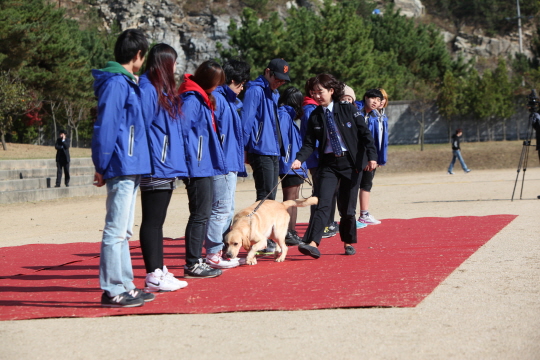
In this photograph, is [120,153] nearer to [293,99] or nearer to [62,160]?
[293,99]

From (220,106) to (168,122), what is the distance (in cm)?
118

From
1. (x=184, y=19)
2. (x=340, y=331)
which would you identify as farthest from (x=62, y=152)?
(x=184, y=19)

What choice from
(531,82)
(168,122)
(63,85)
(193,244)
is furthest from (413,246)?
(531,82)

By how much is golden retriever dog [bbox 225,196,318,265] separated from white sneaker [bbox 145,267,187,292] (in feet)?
3.73

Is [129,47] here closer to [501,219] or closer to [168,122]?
[168,122]

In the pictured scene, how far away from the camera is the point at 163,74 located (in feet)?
17.6

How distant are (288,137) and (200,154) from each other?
2387 millimetres

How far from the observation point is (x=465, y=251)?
23.7 feet

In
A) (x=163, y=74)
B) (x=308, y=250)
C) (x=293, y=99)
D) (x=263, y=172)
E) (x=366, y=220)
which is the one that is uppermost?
(x=163, y=74)

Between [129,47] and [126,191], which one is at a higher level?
[129,47]

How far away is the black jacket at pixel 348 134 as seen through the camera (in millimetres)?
7223

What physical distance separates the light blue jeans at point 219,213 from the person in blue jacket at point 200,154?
31 centimetres

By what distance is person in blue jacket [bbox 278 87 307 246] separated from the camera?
27.0 ft

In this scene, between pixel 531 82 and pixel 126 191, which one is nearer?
pixel 126 191
